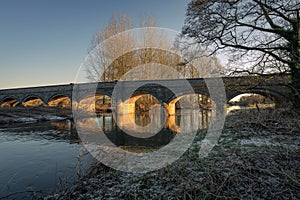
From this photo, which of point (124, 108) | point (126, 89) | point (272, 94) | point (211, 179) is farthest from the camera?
point (124, 108)

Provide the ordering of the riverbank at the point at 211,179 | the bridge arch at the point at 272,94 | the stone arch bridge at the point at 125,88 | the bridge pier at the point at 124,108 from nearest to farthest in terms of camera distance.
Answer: the riverbank at the point at 211,179, the bridge arch at the point at 272,94, the stone arch bridge at the point at 125,88, the bridge pier at the point at 124,108

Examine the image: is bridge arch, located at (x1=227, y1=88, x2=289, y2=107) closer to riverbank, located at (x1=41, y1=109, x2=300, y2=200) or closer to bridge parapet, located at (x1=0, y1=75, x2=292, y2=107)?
bridge parapet, located at (x1=0, y1=75, x2=292, y2=107)

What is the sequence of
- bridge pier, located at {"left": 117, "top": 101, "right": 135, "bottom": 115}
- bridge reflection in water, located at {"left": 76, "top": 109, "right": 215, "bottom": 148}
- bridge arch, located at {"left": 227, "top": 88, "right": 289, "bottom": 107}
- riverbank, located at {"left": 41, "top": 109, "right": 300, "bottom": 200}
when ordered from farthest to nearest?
1. bridge pier, located at {"left": 117, "top": 101, "right": 135, "bottom": 115}
2. bridge reflection in water, located at {"left": 76, "top": 109, "right": 215, "bottom": 148}
3. bridge arch, located at {"left": 227, "top": 88, "right": 289, "bottom": 107}
4. riverbank, located at {"left": 41, "top": 109, "right": 300, "bottom": 200}

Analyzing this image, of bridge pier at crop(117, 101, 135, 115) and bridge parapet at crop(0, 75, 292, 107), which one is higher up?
bridge parapet at crop(0, 75, 292, 107)

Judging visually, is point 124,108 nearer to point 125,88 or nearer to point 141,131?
point 125,88

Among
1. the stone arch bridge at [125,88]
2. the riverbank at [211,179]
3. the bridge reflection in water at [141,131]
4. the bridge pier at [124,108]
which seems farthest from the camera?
the bridge pier at [124,108]

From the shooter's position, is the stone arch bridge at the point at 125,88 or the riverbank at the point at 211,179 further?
the stone arch bridge at the point at 125,88

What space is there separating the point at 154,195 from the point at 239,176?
127 cm

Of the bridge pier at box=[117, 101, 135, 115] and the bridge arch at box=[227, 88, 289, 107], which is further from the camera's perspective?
the bridge pier at box=[117, 101, 135, 115]

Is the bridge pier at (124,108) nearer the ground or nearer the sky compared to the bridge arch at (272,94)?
nearer the ground

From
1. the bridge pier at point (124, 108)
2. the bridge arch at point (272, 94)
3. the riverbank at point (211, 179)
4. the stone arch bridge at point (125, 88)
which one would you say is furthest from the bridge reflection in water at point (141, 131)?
the bridge pier at point (124, 108)

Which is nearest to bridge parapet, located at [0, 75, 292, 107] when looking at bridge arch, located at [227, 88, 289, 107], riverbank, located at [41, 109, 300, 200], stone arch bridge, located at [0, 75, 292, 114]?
stone arch bridge, located at [0, 75, 292, 114]

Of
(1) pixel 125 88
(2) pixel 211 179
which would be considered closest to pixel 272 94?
(2) pixel 211 179

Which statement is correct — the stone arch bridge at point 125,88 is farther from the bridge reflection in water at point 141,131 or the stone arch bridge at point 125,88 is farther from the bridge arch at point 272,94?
the bridge reflection in water at point 141,131
